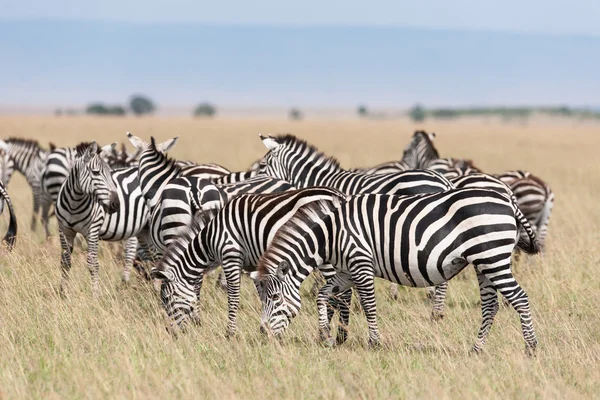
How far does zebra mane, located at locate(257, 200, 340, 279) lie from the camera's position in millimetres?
7855

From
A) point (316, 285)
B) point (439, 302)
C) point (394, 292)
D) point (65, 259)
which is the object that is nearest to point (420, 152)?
point (394, 292)

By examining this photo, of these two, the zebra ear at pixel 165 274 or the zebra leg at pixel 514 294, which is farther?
the zebra ear at pixel 165 274

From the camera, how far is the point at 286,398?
675 cm

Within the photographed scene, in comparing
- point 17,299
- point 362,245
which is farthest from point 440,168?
point 17,299

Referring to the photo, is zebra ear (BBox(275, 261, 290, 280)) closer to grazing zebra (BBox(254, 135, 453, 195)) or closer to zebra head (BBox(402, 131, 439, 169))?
grazing zebra (BBox(254, 135, 453, 195))

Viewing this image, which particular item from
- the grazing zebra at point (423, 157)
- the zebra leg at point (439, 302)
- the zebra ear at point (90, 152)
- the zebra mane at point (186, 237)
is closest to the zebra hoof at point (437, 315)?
the zebra leg at point (439, 302)

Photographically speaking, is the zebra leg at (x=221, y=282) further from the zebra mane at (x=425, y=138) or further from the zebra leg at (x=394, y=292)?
the zebra mane at (x=425, y=138)

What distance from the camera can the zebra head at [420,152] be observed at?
15.8m

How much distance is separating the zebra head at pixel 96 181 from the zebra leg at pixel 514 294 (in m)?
5.02

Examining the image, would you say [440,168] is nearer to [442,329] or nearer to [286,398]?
[442,329]

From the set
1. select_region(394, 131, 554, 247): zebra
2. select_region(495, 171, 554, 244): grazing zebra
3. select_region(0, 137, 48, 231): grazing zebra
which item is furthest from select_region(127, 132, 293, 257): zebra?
select_region(0, 137, 48, 231): grazing zebra

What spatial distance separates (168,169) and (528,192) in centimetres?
579

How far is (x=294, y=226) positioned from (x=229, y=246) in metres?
0.97

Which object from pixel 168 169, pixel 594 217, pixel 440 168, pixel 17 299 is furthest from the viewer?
pixel 594 217
